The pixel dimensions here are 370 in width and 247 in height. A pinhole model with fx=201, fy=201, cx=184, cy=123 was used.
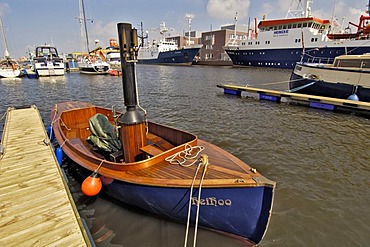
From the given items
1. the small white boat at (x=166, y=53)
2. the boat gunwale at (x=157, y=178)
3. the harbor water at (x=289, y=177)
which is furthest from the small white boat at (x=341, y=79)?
the small white boat at (x=166, y=53)

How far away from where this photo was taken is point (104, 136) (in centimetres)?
579

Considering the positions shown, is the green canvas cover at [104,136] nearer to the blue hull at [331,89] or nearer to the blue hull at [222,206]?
the blue hull at [222,206]

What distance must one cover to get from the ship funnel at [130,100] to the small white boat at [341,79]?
53.5 ft

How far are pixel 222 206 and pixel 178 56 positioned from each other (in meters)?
74.3

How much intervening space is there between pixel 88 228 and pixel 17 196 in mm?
1590

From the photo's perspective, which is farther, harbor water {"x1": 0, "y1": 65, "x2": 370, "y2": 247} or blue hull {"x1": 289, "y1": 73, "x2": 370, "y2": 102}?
blue hull {"x1": 289, "y1": 73, "x2": 370, "y2": 102}

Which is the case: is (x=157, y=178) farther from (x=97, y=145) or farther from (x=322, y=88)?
(x=322, y=88)

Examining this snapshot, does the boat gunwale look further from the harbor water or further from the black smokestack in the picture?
the harbor water

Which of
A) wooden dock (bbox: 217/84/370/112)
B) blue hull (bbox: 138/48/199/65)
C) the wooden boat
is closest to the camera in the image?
the wooden boat

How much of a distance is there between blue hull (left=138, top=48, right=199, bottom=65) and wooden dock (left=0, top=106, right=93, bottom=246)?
67.9 metres

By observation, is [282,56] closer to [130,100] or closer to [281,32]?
[281,32]

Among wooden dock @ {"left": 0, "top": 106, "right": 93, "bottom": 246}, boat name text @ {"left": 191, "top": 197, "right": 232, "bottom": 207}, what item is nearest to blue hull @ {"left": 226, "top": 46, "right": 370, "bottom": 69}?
boat name text @ {"left": 191, "top": 197, "right": 232, "bottom": 207}

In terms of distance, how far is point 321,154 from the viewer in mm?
7875

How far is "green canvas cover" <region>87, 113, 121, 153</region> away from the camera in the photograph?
572 cm
